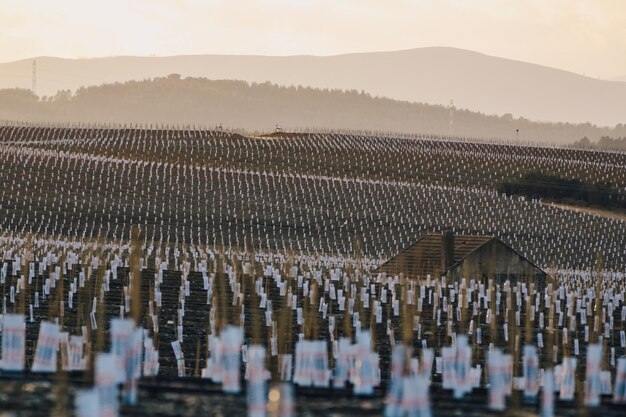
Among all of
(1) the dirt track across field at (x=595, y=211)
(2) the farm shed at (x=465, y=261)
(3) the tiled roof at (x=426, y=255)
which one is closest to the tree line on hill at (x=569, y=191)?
(1) the dirt track across field at (x=595, y=211)

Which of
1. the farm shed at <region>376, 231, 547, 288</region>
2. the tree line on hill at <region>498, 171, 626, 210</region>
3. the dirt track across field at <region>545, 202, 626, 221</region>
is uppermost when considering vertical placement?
the tree line on hill at <region>498, 171, 626, 210</region>

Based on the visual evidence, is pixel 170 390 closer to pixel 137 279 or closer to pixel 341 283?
pixel 137 279

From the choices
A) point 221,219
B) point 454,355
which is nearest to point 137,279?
point 454,355

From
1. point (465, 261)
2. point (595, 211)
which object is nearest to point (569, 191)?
point (595, 211)

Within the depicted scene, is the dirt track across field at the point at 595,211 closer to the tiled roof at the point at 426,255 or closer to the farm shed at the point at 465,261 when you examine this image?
the tiled roof at the point at 426,255

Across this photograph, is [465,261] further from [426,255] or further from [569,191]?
[569,191]

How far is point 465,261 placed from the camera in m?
54.5

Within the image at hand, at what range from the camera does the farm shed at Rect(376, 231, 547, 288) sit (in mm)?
54438

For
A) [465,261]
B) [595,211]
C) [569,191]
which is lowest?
[465,261]

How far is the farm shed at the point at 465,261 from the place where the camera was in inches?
2143

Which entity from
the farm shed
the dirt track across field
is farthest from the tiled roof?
the dirt track across field

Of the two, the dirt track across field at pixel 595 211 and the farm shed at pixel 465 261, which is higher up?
the dirt track across field at pixel 595 211

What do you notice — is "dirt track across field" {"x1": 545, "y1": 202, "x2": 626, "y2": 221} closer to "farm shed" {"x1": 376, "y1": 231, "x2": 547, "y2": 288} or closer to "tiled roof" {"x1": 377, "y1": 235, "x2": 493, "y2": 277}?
"tiled roof" {"x1": 377, "y1": 235, "x2": 493, "y2": 277}

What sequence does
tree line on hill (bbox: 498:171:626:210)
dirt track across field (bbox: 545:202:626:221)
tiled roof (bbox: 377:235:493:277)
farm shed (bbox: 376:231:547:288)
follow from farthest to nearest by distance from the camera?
1. tree line on hill (bbox: 498:171:626:210)
2. dirt track across field (bbox: 545:202:626:221)
3. tiled roof (bbox: 377:235:493:277)
4. farm shed (bbox: 376:231:547:288)
